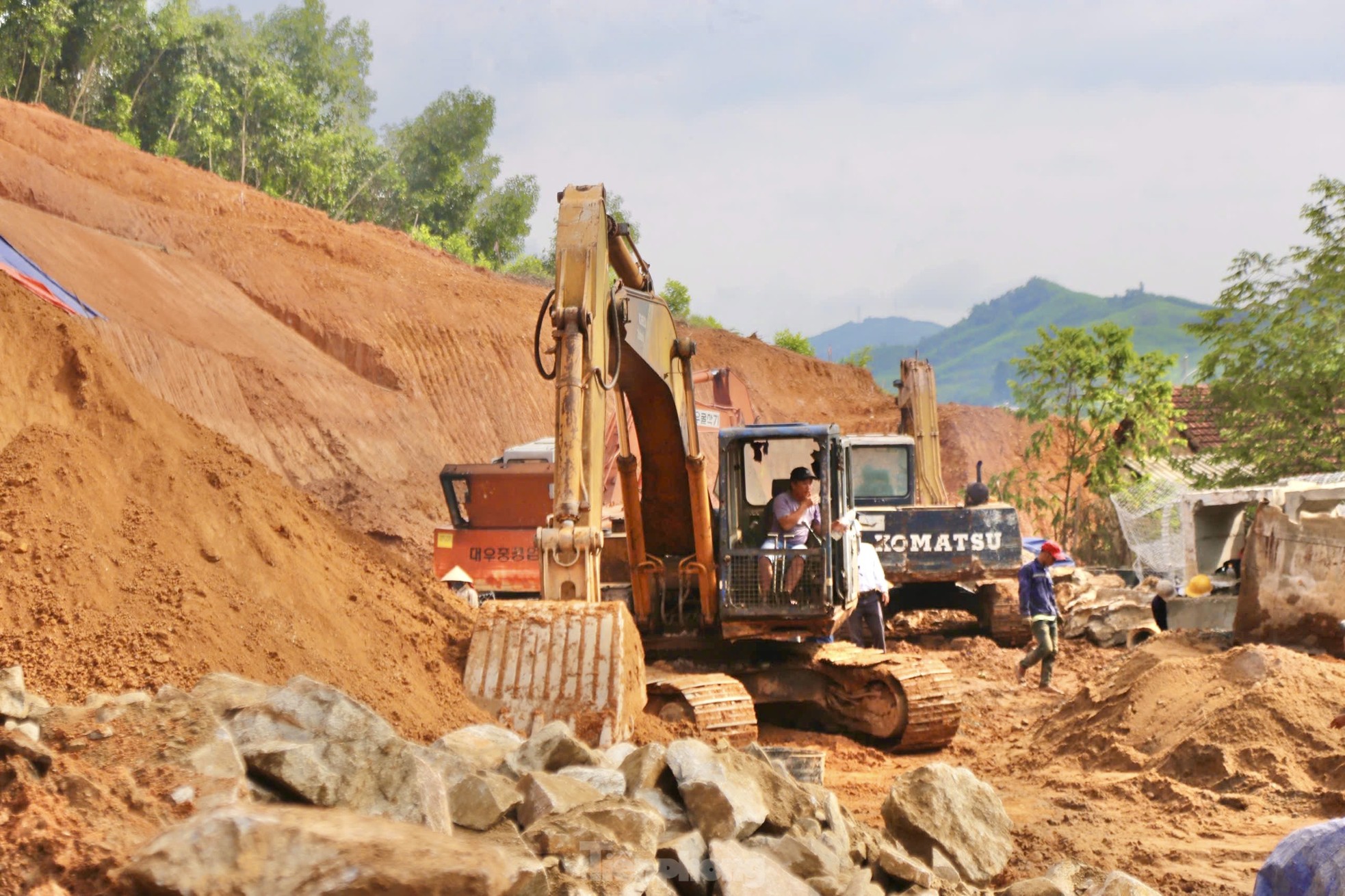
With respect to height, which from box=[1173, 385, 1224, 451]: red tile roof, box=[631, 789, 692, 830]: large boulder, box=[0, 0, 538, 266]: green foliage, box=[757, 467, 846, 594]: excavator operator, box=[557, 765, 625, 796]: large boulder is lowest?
box=[631, 789, 692, 830]: large boulder

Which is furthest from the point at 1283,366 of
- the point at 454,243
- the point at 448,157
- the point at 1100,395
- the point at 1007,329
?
the point at 1007,329

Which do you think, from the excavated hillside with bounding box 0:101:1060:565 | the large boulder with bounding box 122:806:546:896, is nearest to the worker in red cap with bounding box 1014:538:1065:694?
the large boulder with bounding box 122:806:546:896

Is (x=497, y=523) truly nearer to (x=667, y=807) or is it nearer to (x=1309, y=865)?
(x=667, y=807)

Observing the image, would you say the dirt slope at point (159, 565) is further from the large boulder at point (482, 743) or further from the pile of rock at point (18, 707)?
the pile of rock at point (18, 707)

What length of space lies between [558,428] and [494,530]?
943 centimetres

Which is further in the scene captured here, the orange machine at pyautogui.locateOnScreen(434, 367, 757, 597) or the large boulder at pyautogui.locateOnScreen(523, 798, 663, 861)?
the orange machine at pyautogui.locateOnScreen(434, 367, 757, 597)

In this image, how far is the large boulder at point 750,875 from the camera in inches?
165

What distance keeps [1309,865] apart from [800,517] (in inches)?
207

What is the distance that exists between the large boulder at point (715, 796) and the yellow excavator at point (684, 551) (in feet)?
6.00

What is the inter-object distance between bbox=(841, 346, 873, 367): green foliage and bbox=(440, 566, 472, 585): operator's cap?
87.0 ft

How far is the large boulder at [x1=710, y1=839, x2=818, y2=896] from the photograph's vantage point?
419cm

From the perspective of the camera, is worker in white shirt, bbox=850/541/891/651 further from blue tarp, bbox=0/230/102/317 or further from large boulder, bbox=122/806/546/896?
blue tarp, bbox=0/230/102/317

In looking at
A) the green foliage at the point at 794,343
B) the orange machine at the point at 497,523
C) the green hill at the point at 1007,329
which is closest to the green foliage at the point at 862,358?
the green foliage at the point at 794,343

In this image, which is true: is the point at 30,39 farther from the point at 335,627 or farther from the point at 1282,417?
the point at 335,627
